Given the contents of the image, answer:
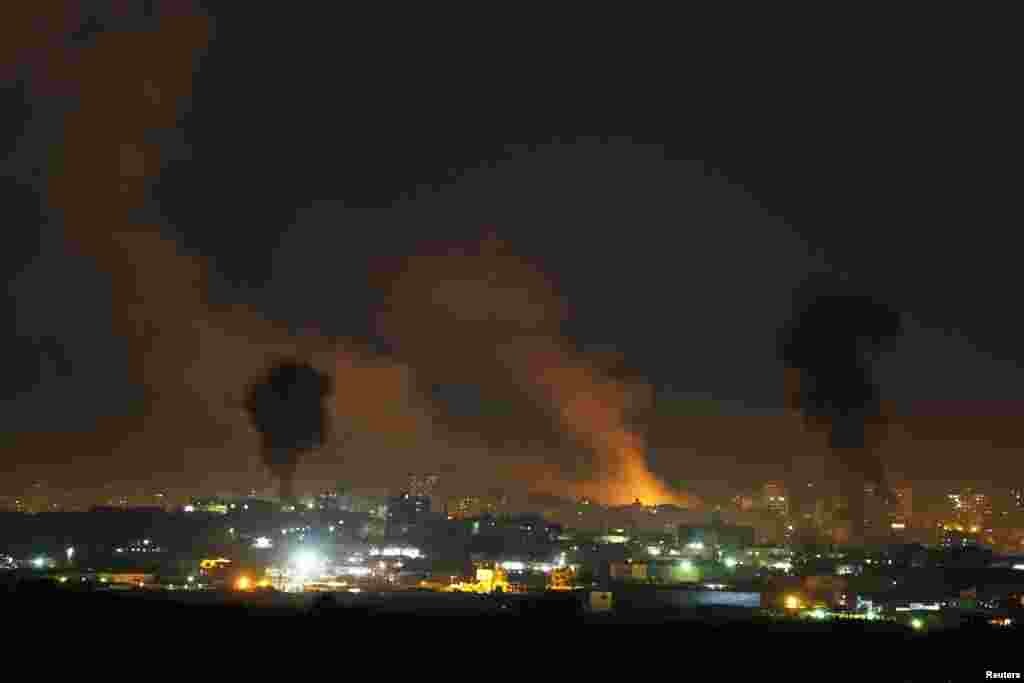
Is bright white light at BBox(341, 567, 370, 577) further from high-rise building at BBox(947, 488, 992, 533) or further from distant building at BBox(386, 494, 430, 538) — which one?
high-rise building at BBox(947, 488, 992, 533)

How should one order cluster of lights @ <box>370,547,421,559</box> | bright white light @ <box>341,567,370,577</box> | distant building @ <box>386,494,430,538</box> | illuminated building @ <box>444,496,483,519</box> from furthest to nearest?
illuminated building @ <box>444,496,483,519</box>, distant building @ <box>386,494,430,538</box>, cluster of lights @ <box>370,547,421,559</box>, bright white light @ <box>341,567,370,577</box>

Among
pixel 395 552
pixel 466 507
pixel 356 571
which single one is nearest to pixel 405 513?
pixel 466 507

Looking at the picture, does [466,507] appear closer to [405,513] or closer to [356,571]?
[405,513]

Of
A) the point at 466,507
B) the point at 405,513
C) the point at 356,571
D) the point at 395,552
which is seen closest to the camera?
the point at 356,571

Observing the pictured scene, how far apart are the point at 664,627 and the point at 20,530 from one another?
41420 mm

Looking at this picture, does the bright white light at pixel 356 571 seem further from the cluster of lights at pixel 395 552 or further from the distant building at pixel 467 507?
the distant building at pixel 467 507

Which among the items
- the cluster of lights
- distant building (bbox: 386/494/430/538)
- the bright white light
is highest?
distant building (bbox: 386/494/430/538)

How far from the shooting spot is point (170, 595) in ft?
102

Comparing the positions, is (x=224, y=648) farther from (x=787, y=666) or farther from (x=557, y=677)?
(x=787, y=666)

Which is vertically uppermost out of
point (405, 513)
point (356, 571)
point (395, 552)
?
point (405, 513)

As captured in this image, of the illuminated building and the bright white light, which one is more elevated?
the illuminated building

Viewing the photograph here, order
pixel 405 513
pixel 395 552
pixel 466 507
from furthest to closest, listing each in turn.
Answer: pixel 466 507
pixel 405 513
pixel 395 552

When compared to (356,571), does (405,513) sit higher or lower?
higher

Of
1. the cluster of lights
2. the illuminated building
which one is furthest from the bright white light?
the illuminated building
